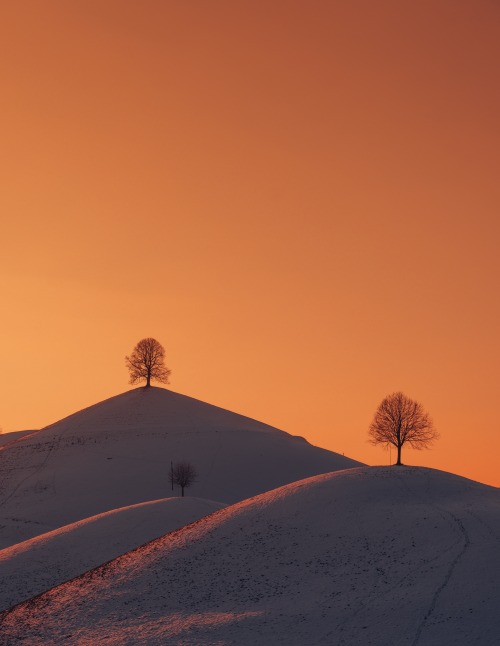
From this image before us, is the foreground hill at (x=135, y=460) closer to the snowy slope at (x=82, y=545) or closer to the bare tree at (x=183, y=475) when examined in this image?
the bare tree at (x=183, y=475)

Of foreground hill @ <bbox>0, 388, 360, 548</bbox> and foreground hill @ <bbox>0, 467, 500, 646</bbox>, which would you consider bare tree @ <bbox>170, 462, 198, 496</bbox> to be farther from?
foreground hill @ <bbox>0, 467, 500, 646</bbox>

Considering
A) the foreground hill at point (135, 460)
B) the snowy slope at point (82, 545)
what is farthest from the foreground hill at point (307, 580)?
the foreground hill at point (135, 460)

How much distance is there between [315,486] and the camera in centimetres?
5684

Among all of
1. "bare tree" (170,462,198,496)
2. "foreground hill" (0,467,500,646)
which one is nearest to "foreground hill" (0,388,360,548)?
"bare tree" (170,462,198,496)

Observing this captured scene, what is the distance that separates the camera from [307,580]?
142ft

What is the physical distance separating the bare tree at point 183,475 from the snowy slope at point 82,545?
31136 millimetres

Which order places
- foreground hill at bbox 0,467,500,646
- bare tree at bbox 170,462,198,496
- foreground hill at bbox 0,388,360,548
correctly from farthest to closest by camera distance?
bare tree at bbox 170,462,198,496 → foreground hill at bbox 0,388,360,548 → foreground hill at bbox 0,467,500,646

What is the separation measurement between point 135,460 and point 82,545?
177 ft

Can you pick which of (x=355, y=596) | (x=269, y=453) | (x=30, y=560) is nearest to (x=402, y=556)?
(x=355, y=596)

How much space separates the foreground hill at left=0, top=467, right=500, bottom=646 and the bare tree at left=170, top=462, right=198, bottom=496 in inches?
1844

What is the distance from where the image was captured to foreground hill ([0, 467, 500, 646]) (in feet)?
122

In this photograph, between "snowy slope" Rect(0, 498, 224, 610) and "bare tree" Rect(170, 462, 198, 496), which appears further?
"bare tree" Rect(170, 462, 198, 496)

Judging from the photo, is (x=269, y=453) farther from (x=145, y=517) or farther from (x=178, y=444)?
(x=145, y=517)

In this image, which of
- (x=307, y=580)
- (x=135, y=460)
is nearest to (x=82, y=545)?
(x=307, y=580)
